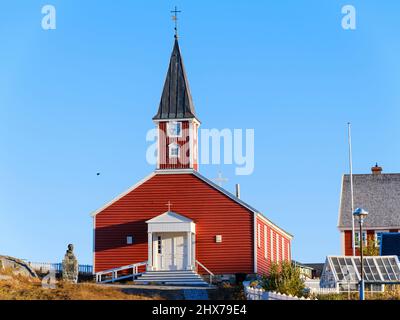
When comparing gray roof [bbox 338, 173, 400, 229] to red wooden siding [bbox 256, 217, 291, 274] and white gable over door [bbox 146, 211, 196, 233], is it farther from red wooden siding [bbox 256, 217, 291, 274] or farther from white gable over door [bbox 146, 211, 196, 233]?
white gable over door [bbox 146, 211, 196, 233]

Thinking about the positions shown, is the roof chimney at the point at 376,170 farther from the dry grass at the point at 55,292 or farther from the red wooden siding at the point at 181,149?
the dry grass at the point at 55,292

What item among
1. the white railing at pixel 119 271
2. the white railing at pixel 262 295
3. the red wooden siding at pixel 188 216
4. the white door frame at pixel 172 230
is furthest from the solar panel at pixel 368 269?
the white railing at pixel 119 271

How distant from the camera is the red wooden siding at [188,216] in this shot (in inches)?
2136

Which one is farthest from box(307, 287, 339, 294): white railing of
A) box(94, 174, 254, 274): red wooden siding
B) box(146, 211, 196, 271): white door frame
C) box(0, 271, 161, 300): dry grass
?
box(146, 211, 196, 271): white door frame

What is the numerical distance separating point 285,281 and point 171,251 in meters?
12.3

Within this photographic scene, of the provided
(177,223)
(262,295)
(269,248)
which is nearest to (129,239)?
(177,223)

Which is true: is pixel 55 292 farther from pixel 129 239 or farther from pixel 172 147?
pixel 172 147

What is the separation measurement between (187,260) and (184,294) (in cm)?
690

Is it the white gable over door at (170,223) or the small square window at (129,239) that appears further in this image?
the small square window at (129,239)

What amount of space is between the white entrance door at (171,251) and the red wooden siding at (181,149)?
3751 millimetres

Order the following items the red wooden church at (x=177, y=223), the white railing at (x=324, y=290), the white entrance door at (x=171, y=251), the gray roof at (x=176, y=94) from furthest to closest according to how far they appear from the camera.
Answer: the gray roof at (x=176, y=94) < the white entrance door at (x=171, y=251) < the red wooden church at (x=177, y=223) < the white railing at (x=324, y=290)

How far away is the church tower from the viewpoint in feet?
183

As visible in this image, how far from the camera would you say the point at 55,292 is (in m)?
38.9

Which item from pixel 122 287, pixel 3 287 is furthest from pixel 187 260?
pixel 3 287
